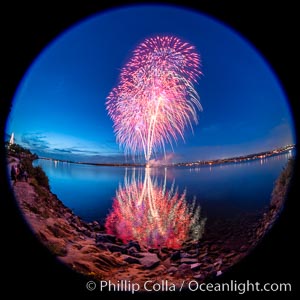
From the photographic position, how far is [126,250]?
4648 millimetres

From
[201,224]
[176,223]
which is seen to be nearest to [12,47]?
[176,223]

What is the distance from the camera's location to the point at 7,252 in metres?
2.92

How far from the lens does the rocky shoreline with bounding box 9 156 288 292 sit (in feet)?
11.9

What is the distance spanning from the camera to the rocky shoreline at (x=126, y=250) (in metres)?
3.63

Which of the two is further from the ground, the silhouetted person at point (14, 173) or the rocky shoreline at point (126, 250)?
the silhouetted person at point (14, 173)

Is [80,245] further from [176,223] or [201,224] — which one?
[201,224]

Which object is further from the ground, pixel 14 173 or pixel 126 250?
pixel 14 173

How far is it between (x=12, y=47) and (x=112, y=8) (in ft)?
5.77
